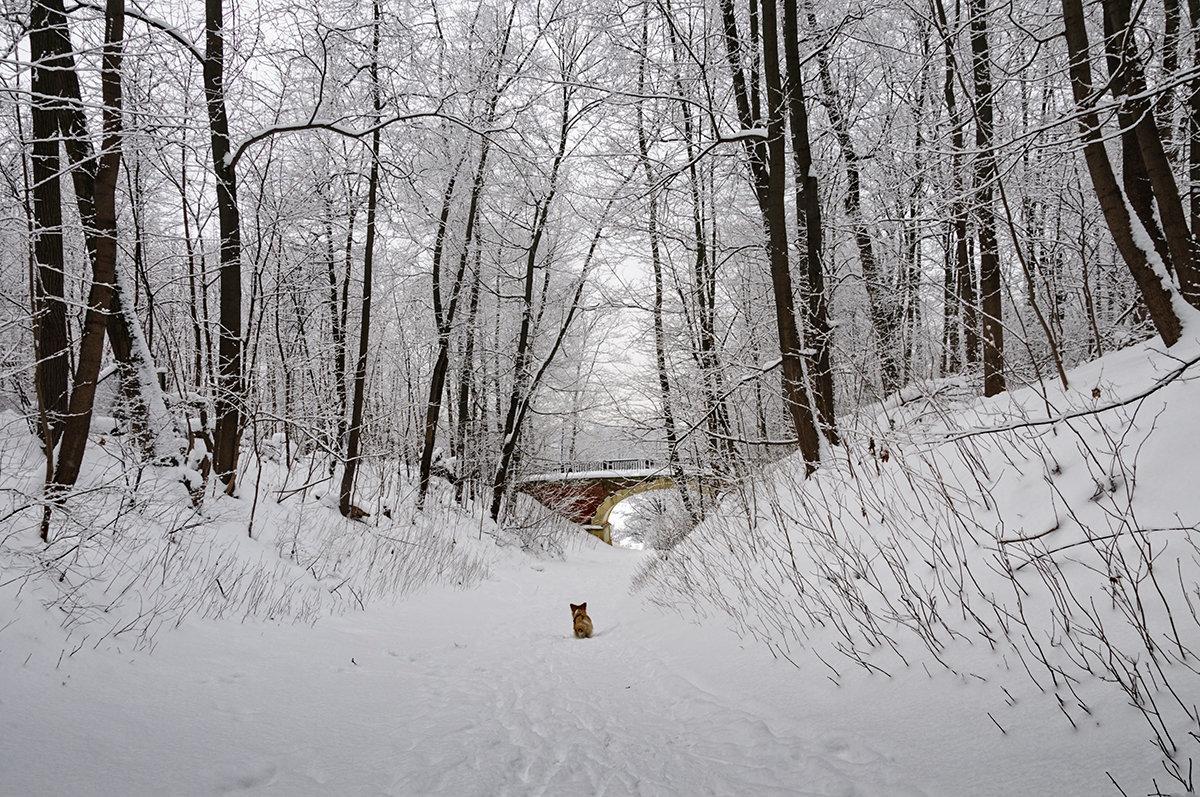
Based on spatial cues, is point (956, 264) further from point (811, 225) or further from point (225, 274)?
point (225, 274)

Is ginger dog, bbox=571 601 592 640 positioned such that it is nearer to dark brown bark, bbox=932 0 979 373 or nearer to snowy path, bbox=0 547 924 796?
snowy path, bbox=0 547 924 796

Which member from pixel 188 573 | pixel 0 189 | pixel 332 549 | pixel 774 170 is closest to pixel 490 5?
pixel 774 170

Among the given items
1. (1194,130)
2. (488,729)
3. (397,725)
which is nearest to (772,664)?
(488,729)

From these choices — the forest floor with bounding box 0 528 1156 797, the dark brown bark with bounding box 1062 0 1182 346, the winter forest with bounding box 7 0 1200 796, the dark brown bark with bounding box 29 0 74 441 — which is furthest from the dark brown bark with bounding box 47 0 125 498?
the dark brown bark with bounding box 1062 0 1182 346

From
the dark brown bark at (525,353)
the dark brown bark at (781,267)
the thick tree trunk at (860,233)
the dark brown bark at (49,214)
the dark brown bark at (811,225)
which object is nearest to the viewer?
the dark brown bark at (49,214)

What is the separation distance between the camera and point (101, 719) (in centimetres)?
206

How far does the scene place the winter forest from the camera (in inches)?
81.1

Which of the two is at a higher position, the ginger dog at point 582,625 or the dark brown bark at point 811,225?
the dark brown bark at point 811,225

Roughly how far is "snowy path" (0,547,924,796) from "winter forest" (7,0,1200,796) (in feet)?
0.09

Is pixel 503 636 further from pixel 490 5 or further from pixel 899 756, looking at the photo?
pixel 490 5

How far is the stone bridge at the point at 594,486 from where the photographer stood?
8695mm

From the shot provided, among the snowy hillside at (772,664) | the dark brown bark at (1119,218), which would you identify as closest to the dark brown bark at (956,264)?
the dark brown bark at (1119,218)

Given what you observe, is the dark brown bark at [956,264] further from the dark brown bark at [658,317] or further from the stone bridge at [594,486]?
the stone bridge at [594,486]

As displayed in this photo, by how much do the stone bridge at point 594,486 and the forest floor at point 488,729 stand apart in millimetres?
4115
